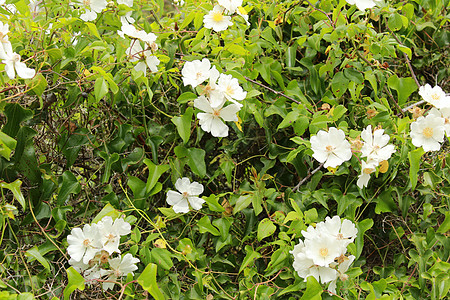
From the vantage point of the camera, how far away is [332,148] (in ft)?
4.32

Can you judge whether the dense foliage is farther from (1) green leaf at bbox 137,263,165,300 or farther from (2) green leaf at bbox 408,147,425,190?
(1) green leaf at bbox 137,263,165,300

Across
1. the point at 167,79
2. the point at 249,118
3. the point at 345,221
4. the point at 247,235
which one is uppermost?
the point at 167,79

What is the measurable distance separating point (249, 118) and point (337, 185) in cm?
34

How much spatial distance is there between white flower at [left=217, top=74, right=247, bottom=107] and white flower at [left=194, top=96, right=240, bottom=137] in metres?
0.02

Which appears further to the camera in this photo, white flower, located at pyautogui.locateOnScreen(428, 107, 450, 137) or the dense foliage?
white flower, located at pyautogui.locateOnScreen(428, 107, 450, 137)

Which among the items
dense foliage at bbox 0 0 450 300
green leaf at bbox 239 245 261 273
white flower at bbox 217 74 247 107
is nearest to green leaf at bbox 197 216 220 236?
dense foliage at bbox 0 0 450 300

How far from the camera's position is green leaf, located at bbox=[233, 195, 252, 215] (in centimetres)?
141

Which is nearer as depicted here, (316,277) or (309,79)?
(316,277)

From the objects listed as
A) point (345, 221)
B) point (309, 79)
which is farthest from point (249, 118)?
point (345, 221)

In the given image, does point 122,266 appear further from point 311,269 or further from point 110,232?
point 311,269

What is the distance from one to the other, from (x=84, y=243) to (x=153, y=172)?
29 cm

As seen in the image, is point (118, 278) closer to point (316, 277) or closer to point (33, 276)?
point (33, 276)

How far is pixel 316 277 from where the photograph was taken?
1292 mm

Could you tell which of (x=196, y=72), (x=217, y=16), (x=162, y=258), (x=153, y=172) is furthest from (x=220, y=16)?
(x=162, y=258)
